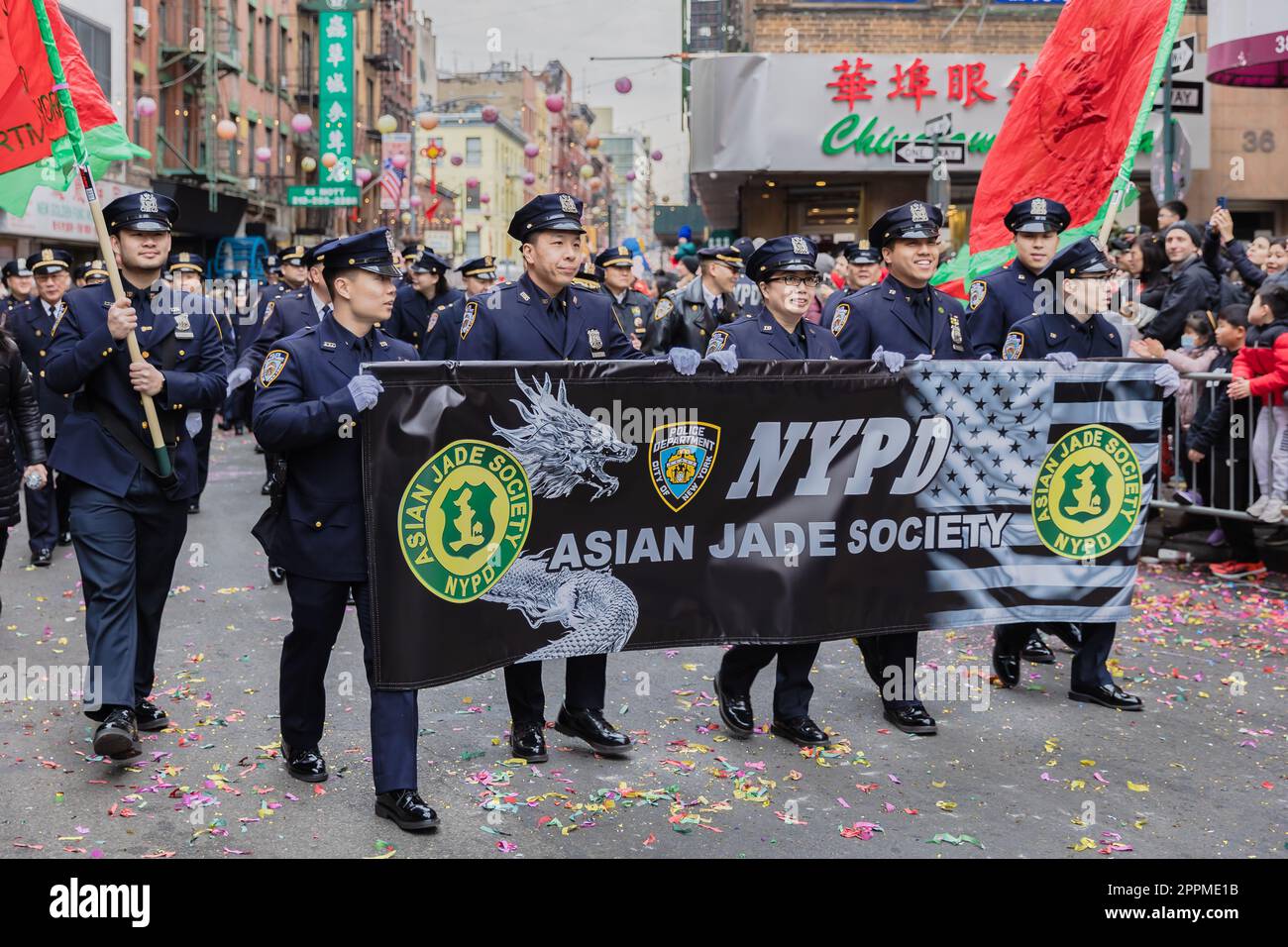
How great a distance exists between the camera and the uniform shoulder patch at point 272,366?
5.24 meters

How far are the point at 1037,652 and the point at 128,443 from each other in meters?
4.77

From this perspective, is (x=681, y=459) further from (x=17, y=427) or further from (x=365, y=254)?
(x=17, y=427)

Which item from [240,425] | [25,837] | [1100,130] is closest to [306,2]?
[240,425]

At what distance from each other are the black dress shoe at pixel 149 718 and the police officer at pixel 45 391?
170 inches

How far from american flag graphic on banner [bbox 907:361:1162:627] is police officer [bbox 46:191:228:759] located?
317 centimetres

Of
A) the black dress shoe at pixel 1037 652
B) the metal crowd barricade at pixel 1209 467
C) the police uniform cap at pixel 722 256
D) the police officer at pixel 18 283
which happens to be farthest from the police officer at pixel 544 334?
the police officer at pixel 18 283

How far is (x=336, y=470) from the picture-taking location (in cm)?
527

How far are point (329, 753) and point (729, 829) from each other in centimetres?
184

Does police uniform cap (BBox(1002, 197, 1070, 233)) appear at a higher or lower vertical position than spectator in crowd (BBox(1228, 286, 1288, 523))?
higher

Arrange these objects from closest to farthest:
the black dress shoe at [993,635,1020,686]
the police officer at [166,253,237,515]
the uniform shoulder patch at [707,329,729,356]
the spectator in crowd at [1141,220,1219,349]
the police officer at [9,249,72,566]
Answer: the uniform shoulder patch at [707,329,729,356] → the police officer at [166,253,237,515] → the black dress shoe at [993,635,1020,686] → the police officer at [9,249,72,566] → the spectator in crowd at [1141,220,1219,349]

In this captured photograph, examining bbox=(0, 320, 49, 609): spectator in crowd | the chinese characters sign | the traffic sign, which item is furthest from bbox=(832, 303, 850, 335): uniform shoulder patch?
the chinese characters sign

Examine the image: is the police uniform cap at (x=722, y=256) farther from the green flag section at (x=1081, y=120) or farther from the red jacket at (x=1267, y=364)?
the red jacket at (x=1267, y=364)

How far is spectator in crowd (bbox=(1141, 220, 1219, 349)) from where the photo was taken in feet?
37.0

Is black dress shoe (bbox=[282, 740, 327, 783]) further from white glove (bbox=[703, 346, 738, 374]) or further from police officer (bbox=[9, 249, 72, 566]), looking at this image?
police officer (bbox=[9, 249, 72, 566])
